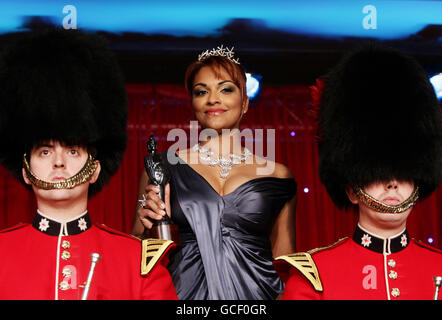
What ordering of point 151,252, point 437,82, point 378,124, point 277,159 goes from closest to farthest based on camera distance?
point 151,252
point 378,124
point 437,82
point 277,159

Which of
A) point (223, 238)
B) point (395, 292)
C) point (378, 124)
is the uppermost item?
point (378, 124)

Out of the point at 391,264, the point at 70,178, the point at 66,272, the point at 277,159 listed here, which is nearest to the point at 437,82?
the point at 277,159

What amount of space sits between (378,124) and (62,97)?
113 cm

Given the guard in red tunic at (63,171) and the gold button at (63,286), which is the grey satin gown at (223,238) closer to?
the guard in red tunic at (63,171)

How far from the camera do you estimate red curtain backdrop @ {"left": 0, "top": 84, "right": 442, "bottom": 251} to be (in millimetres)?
5016

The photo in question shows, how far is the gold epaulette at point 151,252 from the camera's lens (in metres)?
2.34

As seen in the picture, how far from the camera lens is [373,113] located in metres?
2.59

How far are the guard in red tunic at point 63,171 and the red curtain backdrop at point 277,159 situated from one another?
2.47 metres

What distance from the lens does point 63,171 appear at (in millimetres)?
2355

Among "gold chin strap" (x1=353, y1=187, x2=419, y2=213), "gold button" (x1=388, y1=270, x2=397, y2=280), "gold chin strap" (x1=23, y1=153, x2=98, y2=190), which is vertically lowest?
"gold button" (x1=388, y1=270, x2=397, y2=280)

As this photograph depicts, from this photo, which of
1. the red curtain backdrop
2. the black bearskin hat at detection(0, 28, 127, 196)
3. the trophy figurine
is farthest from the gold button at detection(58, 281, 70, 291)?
the red curtain backdrop

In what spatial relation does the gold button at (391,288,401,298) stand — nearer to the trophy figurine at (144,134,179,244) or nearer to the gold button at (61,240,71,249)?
the trophy figurine at (144,134,179,244)

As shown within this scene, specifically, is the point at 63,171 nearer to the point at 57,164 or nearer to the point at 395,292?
the point at 57,164
